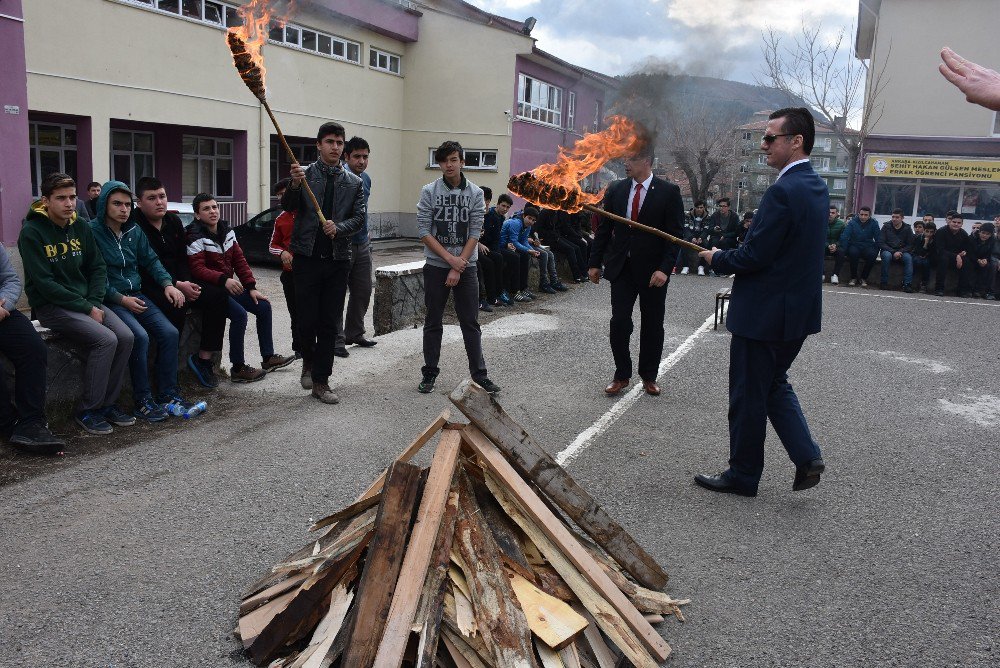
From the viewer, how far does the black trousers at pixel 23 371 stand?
5.47 meters

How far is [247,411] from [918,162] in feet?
91.7

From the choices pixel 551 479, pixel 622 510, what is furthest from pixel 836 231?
pixel 551 479

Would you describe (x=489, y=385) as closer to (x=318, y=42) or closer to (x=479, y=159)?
(x=318, y=42)

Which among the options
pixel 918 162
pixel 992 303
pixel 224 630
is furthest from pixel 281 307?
pixel 918 162

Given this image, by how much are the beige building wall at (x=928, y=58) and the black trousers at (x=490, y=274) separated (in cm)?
2161

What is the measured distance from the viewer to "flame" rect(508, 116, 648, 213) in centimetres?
661

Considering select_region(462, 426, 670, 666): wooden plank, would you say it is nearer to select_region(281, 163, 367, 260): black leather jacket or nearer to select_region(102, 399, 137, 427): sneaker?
select_region(102, 399, 137, 427): sneaker

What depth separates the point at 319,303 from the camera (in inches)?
277

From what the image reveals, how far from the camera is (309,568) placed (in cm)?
348

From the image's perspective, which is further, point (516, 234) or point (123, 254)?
point (516, 234)

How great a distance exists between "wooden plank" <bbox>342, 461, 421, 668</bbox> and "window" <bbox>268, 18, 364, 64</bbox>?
21.4 m

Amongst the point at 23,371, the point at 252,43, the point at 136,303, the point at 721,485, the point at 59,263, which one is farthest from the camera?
the point at 252,43

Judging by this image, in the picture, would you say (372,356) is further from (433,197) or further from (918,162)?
(918,162)

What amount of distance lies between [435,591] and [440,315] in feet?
14.4
